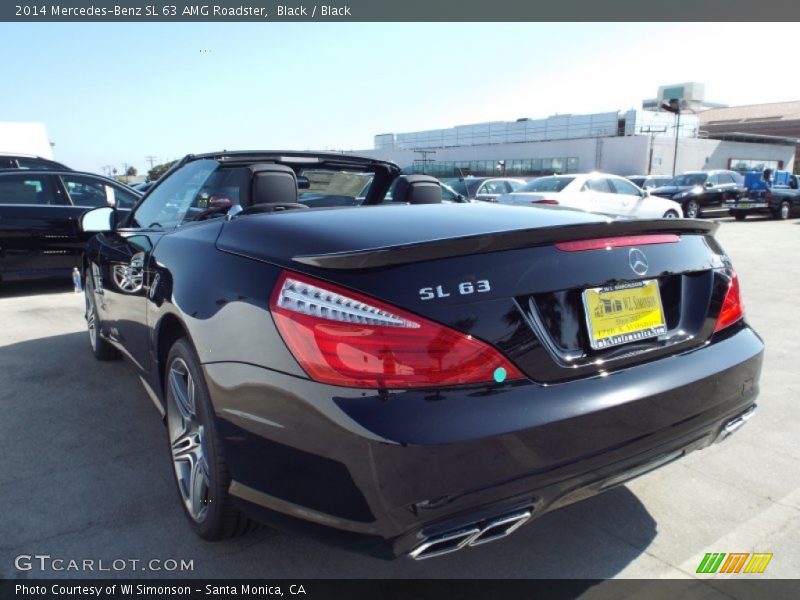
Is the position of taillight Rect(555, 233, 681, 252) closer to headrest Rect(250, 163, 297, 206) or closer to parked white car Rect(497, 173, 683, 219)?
headrest Rect(250, 163, 297, 206)

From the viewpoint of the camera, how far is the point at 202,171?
10.6 ft

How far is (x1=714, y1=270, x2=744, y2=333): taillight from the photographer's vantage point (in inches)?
91.2

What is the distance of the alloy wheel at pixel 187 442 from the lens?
2277 millimetres

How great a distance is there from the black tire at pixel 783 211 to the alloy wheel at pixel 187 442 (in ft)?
79.9

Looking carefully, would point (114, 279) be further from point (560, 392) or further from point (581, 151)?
point (581, 151)

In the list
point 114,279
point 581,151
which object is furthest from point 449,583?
point 581,151

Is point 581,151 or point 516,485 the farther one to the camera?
point 581,151

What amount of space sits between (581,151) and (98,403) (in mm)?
53547

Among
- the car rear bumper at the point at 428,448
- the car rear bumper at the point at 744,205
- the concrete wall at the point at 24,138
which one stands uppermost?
the concrete wall at the point at 24,138

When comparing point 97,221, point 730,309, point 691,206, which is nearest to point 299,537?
point 730,309

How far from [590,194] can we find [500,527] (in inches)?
512

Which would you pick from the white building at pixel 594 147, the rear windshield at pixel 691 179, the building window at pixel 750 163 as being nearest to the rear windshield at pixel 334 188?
the rear windshield at pixel 691 179

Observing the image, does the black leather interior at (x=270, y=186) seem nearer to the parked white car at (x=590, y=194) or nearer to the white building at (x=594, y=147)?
the parked white car at (x=590, y=194)

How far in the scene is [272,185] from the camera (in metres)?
2.81
